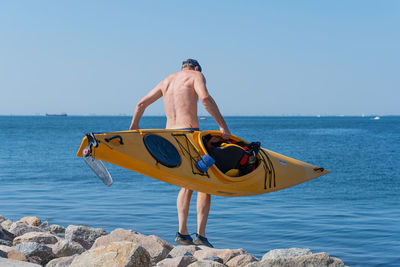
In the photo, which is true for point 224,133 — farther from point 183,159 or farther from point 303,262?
point 303,262

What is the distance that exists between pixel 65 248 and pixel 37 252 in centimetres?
34

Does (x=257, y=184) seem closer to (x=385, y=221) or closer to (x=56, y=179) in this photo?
(x=385, y=221)

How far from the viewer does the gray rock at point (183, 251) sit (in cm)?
626

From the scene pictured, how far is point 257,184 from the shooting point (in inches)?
296

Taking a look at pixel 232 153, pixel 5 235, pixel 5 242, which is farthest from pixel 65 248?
pixel 232 153

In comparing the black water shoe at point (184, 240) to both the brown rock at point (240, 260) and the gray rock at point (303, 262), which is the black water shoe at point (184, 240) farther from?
the gray rock at point (303, 262)

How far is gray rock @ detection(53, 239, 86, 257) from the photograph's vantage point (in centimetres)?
633

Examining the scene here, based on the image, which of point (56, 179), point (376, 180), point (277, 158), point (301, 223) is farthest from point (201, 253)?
point (376, 180)

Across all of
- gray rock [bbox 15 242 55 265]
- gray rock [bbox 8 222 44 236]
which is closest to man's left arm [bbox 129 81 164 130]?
gray rock [bbox 15 242 55 265]

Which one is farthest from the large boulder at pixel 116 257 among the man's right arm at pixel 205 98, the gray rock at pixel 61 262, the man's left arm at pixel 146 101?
the man's left arm at pixel 146 101

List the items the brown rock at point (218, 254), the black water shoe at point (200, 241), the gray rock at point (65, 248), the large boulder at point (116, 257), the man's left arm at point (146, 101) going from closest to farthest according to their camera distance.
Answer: the large boulder at point (116, 257) → the brown rock at point (218, 254) → the gray rock at point (65, 248) → the black water shoe at point (200, 241) → the man's left arm at point (146, 101)

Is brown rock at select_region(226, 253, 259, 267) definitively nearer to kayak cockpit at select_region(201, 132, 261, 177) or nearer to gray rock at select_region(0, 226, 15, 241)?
kayak cockpit at select_region(201, 132, 261, 177)

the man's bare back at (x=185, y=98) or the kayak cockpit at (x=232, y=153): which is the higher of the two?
the man's bare back at (x=185, y=98)

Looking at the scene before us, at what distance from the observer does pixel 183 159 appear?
22.5ft
